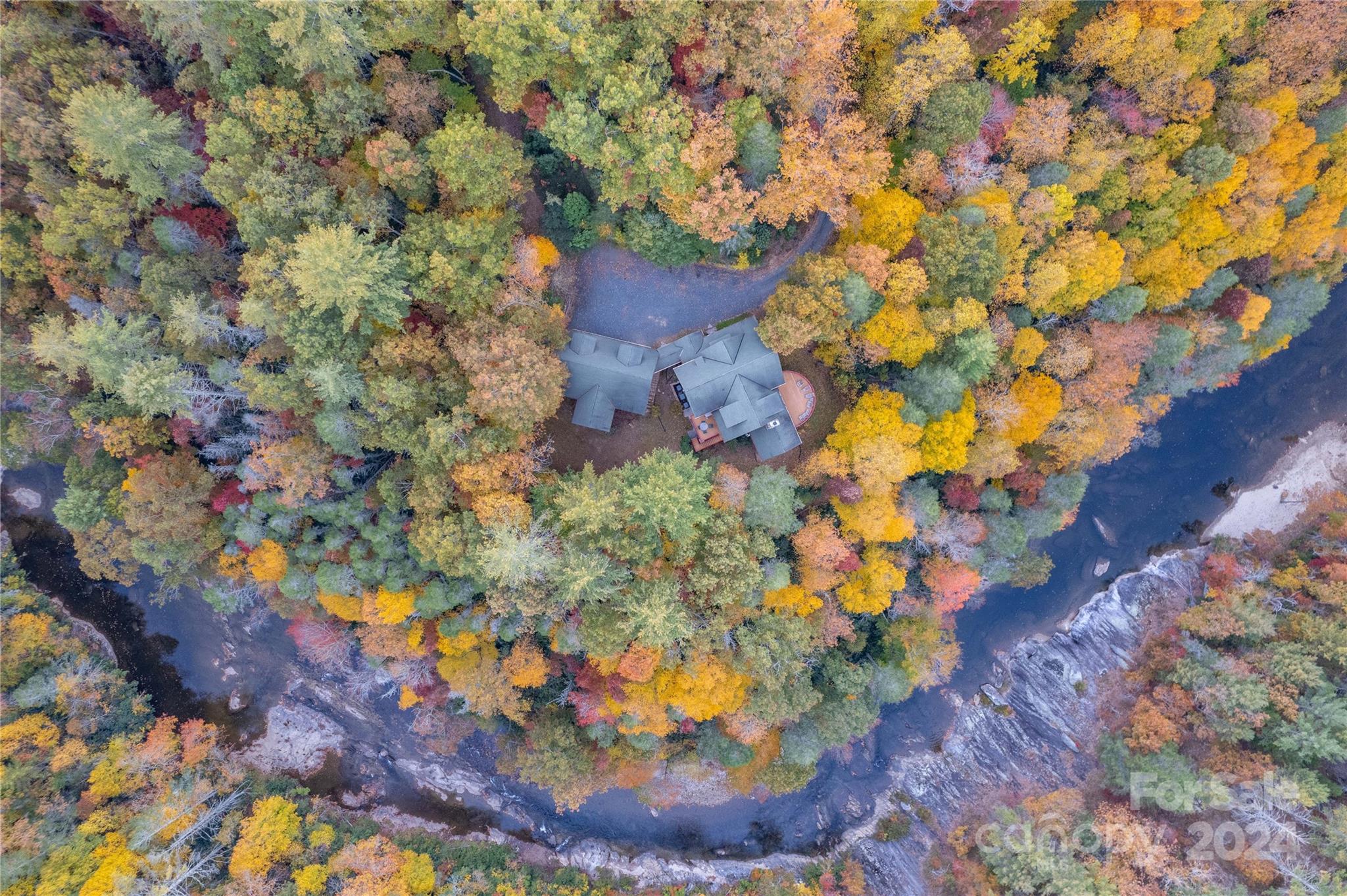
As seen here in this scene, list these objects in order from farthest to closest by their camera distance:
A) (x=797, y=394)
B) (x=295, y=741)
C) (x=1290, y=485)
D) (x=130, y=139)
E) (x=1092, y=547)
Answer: (x=1092, y=547) < (x=295, y=741) < (x=1290, y=485) < (x=797, y=394) < (x=130, y=139)

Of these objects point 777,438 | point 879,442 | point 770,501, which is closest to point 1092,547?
point 879,442

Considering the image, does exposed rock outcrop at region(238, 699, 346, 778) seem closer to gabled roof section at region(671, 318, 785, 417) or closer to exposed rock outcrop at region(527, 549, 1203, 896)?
exposed rock outcrop at region(527, 549, 1203, 896)

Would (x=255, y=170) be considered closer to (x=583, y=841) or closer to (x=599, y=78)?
(x=599, y=78)

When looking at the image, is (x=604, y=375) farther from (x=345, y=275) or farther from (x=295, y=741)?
(x=295, y=741)

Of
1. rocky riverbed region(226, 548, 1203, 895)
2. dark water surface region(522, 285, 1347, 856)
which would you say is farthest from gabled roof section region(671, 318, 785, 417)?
rocky riverbed region(226, 548, 1203, 895)

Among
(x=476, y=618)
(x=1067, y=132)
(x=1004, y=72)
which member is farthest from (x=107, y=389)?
(x=1067, y=132)

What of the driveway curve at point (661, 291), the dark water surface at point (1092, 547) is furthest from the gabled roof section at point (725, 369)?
the dark water surface at point (1092, 547)
